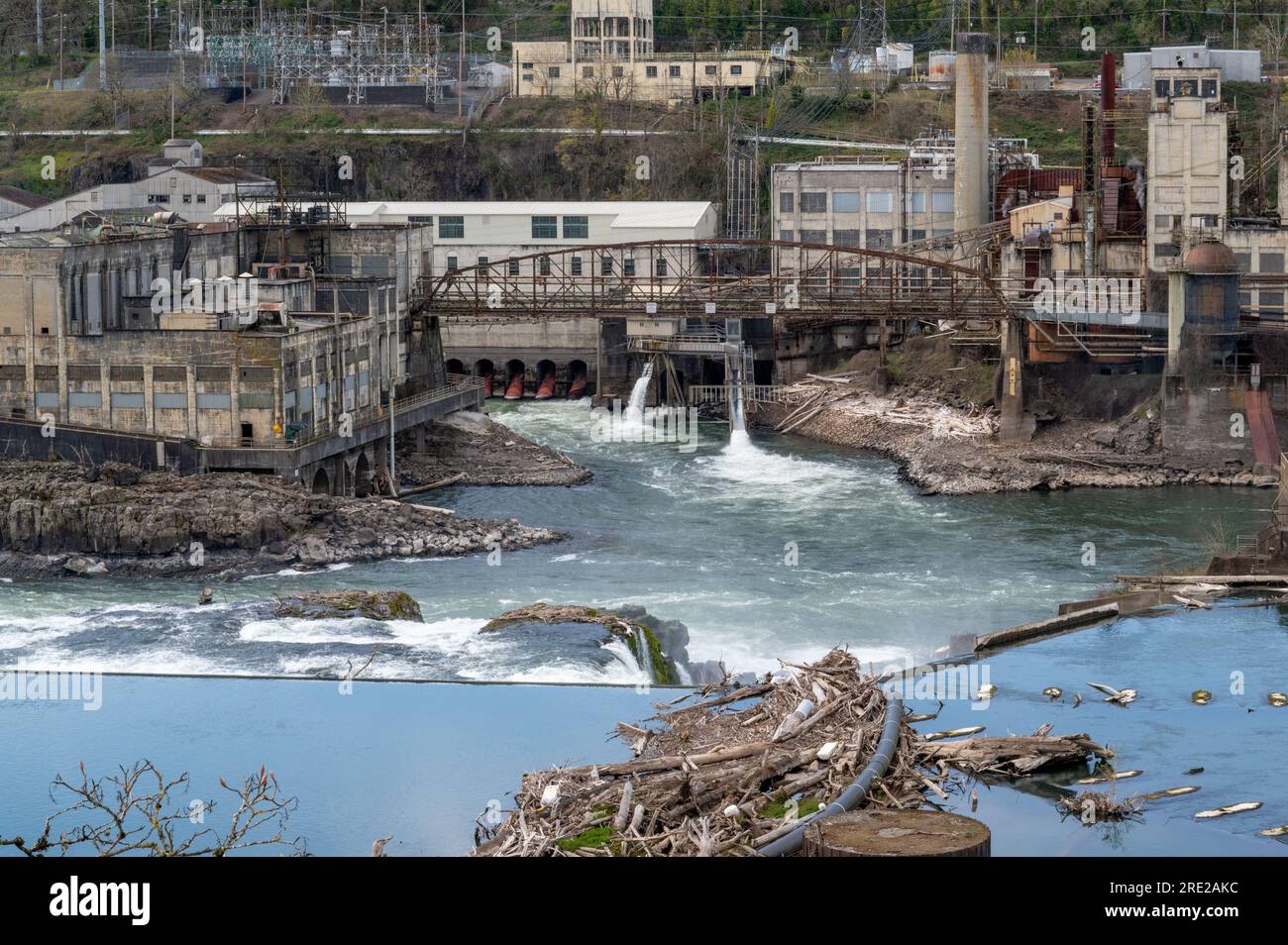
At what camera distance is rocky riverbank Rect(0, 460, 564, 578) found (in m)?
53.5

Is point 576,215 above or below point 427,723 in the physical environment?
above

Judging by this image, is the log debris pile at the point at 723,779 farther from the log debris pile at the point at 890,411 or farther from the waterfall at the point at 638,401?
the waterfall at the point at 638,401

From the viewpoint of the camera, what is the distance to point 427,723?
32094 millimetres

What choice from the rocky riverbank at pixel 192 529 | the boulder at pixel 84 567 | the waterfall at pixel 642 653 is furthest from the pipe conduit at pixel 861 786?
the boulder at pixel 84 567

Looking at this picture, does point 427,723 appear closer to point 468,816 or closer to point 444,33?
point 468,816

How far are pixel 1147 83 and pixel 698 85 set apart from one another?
24.3m

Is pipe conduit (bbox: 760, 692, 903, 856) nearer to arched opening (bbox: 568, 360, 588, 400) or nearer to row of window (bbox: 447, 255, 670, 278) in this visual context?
row of window (bbox: 447, 255, 670, 278)

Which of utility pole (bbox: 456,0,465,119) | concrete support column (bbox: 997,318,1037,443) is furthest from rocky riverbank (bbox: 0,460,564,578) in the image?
utility pole (bbox: 456,0,465,119)

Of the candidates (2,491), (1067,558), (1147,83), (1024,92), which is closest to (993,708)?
(1067,558)

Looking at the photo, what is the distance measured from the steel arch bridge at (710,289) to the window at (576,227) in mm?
976

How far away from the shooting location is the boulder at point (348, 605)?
143 feet

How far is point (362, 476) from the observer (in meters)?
64.5

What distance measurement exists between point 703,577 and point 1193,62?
5392 cm

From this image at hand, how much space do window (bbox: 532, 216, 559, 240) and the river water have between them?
55.4 ft
